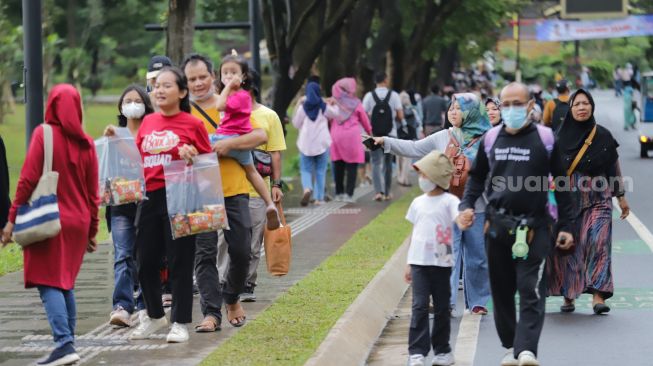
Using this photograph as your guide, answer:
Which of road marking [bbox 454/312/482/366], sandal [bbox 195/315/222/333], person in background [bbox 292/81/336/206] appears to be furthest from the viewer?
person in background [bbox 292/81/336/206]

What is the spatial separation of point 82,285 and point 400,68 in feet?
95.0

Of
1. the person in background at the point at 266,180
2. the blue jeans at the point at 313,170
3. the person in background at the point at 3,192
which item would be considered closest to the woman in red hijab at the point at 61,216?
the person in background at the point at 3,192

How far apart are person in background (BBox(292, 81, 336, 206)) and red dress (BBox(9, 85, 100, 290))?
40.2 ft

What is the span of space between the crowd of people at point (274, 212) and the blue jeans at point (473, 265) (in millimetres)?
11

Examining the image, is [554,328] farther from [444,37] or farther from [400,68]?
[444,37]

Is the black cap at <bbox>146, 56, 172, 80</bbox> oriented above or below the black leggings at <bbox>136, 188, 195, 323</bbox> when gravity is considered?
above

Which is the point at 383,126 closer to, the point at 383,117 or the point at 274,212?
the point at 383,117

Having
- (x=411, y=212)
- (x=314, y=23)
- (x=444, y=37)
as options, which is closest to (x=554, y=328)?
(x=411, y=212)

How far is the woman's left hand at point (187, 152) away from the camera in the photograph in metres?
9.36

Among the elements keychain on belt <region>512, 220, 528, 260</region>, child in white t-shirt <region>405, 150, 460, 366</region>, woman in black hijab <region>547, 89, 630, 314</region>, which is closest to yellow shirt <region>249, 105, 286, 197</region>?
woman in black hijab <region>547, 89, 630, 314</region>

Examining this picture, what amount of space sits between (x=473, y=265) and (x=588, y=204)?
108cm

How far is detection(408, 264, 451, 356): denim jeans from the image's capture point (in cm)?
900

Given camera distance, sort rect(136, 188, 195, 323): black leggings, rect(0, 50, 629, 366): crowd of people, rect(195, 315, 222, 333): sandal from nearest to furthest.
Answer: rect(0, 50, 629, 366): crowd of people → rect(136, 188, 195, 323): black leggings → rect(195, 315, 222, 333): sandal

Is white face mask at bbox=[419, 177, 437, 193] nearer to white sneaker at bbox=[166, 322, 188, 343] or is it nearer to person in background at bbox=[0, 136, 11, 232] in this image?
white sneaker at bbox=[166, 322, 188, 343]
